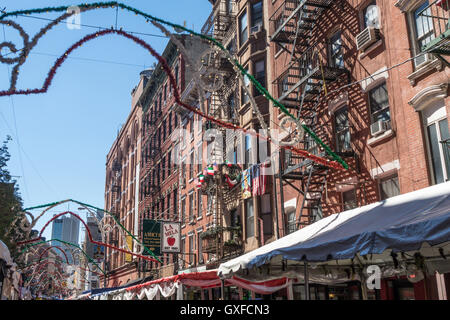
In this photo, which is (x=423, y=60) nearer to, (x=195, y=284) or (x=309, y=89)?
(x=309, y=89)

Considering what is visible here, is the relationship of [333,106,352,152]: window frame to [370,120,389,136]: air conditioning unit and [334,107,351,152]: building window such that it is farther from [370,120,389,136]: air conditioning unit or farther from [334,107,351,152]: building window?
[370,120,389,136]: air conditioning unit

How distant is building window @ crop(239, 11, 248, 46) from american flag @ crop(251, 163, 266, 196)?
8.59 m

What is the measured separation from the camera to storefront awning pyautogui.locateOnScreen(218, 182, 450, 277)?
571 cm

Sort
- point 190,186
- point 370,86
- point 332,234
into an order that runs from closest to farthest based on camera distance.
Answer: point 332,234
point 370,86
point 190,186

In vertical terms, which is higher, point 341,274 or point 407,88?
point 407,88

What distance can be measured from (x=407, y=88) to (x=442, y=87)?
144cm

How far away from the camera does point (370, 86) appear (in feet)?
48.4

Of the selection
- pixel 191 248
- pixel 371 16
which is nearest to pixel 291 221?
pixel 371 16

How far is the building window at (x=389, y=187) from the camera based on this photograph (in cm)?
1348

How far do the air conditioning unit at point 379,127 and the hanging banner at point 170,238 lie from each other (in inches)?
635

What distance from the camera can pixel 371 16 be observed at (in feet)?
50.1
